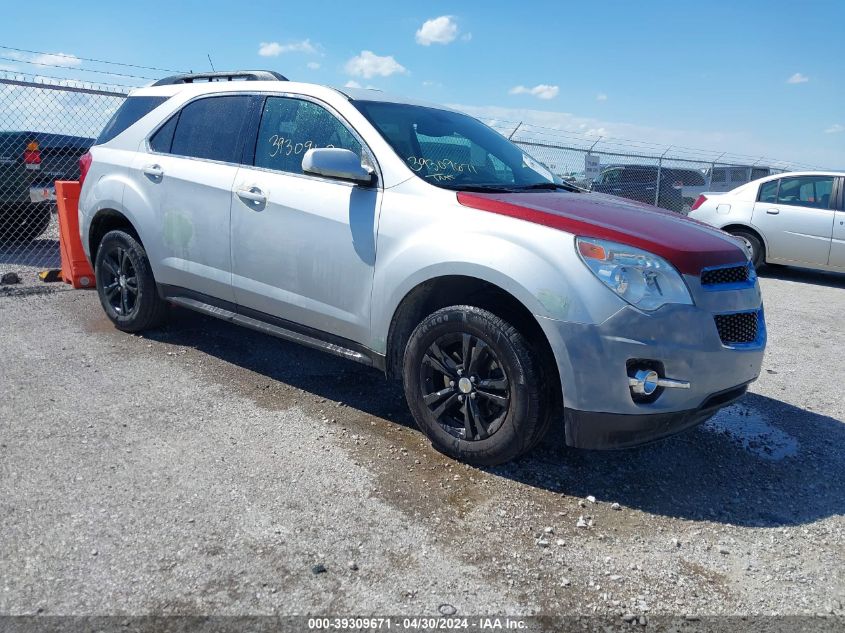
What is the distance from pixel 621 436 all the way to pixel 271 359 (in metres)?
2.83

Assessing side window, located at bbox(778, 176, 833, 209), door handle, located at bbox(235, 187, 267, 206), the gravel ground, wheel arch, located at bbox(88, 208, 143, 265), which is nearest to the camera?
the gravel ground

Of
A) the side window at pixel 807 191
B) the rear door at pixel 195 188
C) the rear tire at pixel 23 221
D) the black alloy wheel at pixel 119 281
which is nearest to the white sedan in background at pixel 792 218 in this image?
the side window at pixel 807 191

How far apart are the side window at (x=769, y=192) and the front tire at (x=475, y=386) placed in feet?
26.6

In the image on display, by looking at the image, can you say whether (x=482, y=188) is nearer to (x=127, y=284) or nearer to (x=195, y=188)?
(x=195, y=188)

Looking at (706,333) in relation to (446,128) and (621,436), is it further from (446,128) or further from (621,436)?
(446,128)

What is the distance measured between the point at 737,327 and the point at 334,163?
2.17m

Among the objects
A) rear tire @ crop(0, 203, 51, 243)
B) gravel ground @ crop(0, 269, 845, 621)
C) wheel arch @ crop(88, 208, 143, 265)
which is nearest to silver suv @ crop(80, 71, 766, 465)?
wheel arch @ crop(88, 208, 143, 265)

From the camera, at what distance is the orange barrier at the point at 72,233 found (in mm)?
6820

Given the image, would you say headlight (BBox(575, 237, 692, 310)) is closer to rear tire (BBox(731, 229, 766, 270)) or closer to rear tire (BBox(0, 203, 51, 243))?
rear tire (BBox(731, 229, 766, 270))

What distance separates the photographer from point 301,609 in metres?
2.39

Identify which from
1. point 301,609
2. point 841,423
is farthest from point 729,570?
point 841,423

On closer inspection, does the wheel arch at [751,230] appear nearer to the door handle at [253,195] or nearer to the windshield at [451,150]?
the windshield at [451,150]

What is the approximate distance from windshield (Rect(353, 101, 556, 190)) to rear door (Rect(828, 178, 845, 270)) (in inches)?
256

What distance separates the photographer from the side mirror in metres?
3.64
